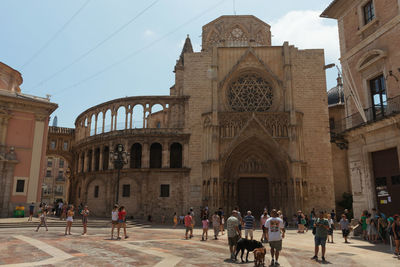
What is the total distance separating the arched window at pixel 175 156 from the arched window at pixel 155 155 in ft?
3.43

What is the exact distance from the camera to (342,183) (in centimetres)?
2934

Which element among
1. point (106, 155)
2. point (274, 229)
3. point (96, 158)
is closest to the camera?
point (274, 229)

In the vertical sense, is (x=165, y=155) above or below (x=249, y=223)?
above

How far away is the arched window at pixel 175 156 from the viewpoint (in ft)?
92.1

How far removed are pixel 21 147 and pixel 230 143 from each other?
16290 millimetres

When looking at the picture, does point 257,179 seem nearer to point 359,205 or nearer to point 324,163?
point 324,163

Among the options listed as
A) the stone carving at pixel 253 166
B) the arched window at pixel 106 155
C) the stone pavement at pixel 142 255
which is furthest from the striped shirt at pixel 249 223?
the arched window at pixel 106 155

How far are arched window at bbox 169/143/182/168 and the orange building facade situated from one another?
34.1 ft

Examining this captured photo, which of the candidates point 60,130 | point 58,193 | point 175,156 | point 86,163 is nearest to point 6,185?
point 86,163

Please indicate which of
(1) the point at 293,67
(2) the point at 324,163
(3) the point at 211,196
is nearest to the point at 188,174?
(3) the point at 211,196

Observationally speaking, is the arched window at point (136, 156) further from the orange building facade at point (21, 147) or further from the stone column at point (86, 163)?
the orange building facade at point (21, 147)

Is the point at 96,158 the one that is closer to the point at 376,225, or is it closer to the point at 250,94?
the point at 250,94

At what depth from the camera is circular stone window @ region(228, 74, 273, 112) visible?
2817 centimetres

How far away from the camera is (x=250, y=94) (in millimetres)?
28625
